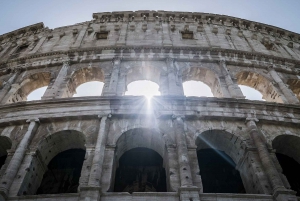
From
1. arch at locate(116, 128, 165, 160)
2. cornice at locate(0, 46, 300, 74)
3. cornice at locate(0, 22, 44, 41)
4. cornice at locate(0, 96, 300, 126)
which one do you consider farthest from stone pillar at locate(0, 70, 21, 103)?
cornice at locate(0, 22, 44, 41)

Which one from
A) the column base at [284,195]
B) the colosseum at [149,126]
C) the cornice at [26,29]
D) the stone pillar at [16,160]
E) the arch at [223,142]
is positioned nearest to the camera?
the column base at [284,195]

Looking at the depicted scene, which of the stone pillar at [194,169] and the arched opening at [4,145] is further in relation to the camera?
the arched opening at [4,145]

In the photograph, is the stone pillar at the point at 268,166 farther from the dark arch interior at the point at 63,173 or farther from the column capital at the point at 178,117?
the dark arch interior at the point at 63,173

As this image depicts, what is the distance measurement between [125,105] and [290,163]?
22.1ft

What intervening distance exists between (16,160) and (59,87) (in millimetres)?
4184

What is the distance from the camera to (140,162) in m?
9.34

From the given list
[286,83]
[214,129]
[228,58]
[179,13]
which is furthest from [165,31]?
[214,129]

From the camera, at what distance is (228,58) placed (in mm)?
12922

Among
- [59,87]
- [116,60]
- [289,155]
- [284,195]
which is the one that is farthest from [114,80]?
[289,155]

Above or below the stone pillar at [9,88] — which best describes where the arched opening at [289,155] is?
below

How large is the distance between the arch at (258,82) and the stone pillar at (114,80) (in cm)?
595

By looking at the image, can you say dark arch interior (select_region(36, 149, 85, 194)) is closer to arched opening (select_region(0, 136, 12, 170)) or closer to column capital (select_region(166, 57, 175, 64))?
arched opening (select_region(0, 136, 12, 170))

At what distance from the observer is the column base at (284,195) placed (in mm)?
6594

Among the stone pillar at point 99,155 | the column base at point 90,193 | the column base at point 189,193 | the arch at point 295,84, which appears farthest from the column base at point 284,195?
the arch at point 295,84
